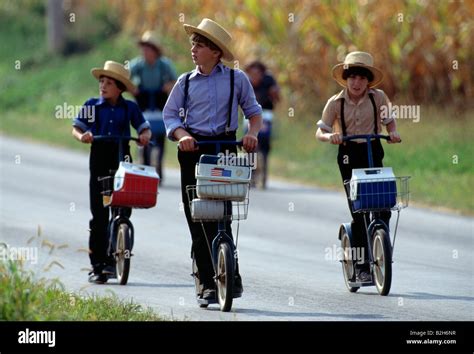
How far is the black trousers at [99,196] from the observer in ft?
42.2

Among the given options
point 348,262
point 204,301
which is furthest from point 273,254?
point 204,301

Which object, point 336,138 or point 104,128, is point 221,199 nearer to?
point 336,138

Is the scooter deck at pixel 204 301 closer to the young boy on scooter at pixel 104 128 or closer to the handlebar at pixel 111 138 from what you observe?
the young boy on scooter at pixel 104 128

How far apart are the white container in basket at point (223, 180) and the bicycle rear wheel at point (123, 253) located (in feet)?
6.81

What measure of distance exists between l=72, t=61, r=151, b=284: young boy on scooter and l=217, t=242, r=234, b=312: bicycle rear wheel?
214cm

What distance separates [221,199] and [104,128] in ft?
8.01

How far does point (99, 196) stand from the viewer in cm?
1292

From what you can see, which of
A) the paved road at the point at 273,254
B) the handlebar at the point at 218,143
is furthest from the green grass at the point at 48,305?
the handlebar at the point at 218,143

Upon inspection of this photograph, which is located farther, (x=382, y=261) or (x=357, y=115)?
(x=357, y=115)

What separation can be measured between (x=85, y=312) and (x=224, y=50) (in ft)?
7.16
